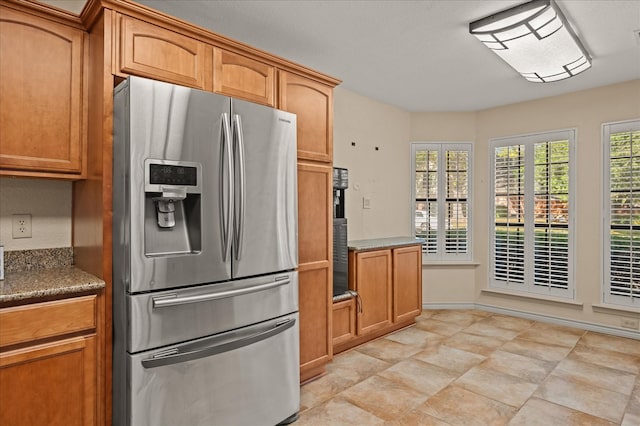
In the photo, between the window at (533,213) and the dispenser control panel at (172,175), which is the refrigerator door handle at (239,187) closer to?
the dispenser control panel at (172,175)

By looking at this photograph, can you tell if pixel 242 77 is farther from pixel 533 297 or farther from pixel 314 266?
pixel 533 297

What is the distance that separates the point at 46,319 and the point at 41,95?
1.08 metres


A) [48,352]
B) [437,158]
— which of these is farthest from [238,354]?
[437,158]

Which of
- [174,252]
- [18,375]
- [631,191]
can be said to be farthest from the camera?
[631,191]

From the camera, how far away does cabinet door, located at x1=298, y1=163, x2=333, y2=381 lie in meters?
2.77

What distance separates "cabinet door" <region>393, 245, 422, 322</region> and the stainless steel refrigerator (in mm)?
1877

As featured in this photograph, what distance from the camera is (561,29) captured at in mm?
2672

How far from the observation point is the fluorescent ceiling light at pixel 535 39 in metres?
2.52

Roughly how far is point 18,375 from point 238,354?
3.05ft

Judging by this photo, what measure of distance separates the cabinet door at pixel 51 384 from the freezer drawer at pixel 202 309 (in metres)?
0.18

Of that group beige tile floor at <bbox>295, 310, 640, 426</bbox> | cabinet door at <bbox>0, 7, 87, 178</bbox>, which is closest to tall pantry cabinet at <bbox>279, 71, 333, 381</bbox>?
beige tile floor at <bbox>295, 310, 640, 426</bbox>

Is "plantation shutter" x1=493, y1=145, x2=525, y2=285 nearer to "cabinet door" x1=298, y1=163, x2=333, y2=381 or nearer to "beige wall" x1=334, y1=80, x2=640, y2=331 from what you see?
"beige wall" x1=334, y1=80, x2=640, y2=331

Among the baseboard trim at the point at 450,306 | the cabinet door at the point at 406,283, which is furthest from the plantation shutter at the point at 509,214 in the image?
the cabinet door at the point at 406,283

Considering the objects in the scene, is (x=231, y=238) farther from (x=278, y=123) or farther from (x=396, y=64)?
(x=396, y=64)
